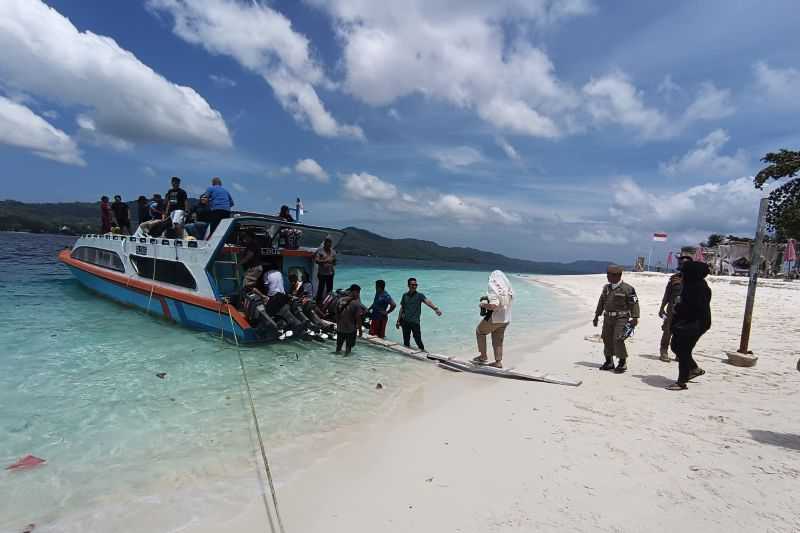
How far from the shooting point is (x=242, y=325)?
9.68m

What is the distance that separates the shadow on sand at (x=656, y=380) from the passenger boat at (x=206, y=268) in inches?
320

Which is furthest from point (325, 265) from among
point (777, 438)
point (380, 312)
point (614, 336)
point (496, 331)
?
point (777, 438)

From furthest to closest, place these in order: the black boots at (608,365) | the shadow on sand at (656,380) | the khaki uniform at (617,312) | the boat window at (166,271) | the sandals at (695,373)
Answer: the boat window at (166,271) < the black boots at (608,365) < the khaki uniform at (617,312) < the sandals at (695,373) < the shadow on sand at (656,380)

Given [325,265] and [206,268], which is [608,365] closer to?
[325,265]

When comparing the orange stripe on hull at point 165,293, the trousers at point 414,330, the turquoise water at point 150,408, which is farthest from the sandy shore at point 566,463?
the orange stripe on hull at point 165,293

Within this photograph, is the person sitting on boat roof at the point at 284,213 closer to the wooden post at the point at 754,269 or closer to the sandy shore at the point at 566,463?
the sandy shore at the point at 566,463

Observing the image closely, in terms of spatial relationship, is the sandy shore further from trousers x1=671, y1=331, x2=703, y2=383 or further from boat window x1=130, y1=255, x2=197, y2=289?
boat window x1=130, y1=255, x2=197, y2=289

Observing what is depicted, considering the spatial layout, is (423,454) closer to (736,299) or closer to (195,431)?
(195,431)

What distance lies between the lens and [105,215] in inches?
609

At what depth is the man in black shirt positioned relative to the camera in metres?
14.3

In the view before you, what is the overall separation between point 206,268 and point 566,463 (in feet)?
30.1

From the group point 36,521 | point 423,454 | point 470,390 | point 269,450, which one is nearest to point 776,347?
point 470,390

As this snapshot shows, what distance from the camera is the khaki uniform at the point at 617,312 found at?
709 centimetres

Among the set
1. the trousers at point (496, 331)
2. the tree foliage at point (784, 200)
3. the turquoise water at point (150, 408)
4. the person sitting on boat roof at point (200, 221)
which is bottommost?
the turquoise water at point (150, 408)
